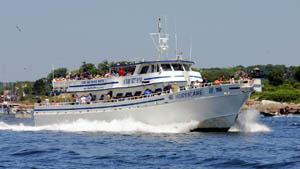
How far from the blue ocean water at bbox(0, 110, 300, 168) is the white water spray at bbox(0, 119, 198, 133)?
65 mm

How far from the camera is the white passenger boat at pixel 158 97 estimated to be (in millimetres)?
31250

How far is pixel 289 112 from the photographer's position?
3046 inches

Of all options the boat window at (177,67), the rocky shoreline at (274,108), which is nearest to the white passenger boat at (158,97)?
the boat window at (177,67)

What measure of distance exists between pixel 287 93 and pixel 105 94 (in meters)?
62.1

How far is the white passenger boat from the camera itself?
3125 centimetres

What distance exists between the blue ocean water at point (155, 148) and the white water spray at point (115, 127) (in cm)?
7

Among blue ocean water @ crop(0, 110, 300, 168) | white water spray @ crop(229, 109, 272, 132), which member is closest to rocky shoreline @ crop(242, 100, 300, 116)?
white water spray @ crop(229, 109, 272, 132)

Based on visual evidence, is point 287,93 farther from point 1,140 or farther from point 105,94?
point 1,140

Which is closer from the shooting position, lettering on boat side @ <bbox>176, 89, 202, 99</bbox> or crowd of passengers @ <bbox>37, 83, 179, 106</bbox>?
lettering on boat side @ <bbox>176, 89, 202, 99</bbox>

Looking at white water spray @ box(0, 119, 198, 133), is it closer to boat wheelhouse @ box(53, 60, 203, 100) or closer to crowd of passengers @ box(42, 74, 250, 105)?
crowd of passengers @ box(42, 74, 250, 105)

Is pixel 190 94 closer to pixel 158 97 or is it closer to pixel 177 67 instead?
pixel 158 97

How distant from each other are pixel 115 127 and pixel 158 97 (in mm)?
4465

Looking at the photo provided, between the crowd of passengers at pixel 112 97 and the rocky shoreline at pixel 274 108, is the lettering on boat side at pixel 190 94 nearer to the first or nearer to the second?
the crowd of passengers at pixel 112 97

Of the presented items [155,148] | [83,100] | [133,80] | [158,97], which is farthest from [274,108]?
[155,148]
